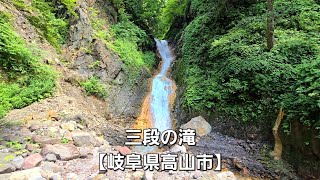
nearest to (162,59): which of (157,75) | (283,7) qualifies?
(157,75)

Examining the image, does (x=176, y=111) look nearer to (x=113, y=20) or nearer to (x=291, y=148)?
(x=291, y=148)

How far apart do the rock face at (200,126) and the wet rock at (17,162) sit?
5081mm

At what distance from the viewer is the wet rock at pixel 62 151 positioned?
431cm

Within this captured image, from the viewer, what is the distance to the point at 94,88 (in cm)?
923

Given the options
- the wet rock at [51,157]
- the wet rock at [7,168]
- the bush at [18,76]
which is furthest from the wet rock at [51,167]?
the bush at [18,76]

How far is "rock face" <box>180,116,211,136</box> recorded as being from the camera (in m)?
7.61

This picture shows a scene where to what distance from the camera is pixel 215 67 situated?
29.4ft

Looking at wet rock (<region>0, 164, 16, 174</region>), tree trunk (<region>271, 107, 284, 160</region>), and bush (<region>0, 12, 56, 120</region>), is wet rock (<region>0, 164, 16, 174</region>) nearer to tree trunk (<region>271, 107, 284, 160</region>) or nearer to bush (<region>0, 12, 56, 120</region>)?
bush (<region>0, 12, 56, 120</region>)

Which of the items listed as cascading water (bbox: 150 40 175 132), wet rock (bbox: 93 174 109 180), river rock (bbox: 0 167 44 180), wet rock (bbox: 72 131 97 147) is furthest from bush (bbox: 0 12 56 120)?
cascading water (bbox: 150 40 175 132)

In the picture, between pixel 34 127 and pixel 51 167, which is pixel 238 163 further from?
pixel 34 127

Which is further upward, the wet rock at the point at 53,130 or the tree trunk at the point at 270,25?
the tree trunk at the point at 270,25

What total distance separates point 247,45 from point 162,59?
947 centimetres

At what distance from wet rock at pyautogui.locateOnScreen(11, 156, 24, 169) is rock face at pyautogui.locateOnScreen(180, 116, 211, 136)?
5081mm

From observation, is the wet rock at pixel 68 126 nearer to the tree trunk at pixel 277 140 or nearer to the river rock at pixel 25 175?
the river rock at pixel 25 175
